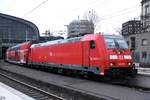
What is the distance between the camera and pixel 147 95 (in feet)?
45.6

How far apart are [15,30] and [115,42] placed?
271 feet

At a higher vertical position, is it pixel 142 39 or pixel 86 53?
pixel 142 39

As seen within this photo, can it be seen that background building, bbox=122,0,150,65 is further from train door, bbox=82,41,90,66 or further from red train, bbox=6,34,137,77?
train door, bbox=82,41,90,66

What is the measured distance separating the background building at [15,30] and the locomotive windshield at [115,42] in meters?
76.2

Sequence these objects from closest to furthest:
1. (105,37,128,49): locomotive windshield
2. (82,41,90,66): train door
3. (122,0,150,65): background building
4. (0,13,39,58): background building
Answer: (105,37,128,49): locomotive windshield
(82,41,90,66): train door
(122,0,150,65): background building
(0,13,39,58): background building

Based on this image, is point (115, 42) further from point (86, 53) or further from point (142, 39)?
point (142, 39)

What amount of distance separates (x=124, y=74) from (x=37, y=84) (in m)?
6.75

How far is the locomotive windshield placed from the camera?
19.7 meters

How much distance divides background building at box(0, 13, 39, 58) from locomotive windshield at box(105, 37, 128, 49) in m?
76.2

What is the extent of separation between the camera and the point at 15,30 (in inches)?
3925

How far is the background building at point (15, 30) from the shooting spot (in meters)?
96.4

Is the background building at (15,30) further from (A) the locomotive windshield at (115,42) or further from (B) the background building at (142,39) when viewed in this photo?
(A) the locomotive windshield at (115,42)

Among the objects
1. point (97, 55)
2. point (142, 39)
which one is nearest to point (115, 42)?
point (97, 55)

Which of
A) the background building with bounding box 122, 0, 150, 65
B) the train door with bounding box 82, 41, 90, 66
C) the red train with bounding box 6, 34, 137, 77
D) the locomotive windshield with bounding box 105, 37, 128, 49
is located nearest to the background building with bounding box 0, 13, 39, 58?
the background building with bounding box 122, 0, 150, 65
